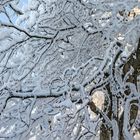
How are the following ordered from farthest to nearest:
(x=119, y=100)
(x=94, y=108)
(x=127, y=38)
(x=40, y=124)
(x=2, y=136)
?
1. (x=94, y=108)
2. (x=119, y=100)
3. (x=127, y=38)
4. (x=40, y=124)
5. (x=2, y=136)

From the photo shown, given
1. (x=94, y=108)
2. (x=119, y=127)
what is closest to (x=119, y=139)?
(x=119, y=127)

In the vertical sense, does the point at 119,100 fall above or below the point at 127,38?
below

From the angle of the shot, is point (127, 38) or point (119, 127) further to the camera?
point (119, 127)

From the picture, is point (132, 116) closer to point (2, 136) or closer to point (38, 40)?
point (38, 40)

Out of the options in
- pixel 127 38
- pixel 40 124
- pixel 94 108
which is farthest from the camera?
pixel 94 108

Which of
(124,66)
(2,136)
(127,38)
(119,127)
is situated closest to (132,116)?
(119,127)

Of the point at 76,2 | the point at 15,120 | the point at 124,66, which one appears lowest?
the point at 15,120
